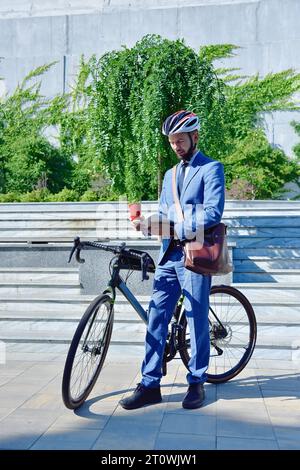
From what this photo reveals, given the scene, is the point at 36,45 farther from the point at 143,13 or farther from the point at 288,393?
the point at 288,393

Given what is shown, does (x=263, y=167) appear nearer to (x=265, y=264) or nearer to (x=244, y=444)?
(x=265, y=264)

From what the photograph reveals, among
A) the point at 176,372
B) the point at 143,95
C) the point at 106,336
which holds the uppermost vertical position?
the point at 143,95

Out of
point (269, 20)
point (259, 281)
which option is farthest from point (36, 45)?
point (259, 281)

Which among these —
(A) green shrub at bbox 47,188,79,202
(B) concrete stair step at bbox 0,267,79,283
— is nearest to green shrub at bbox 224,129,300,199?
(A) green shrub at bbox 47,188,79,202

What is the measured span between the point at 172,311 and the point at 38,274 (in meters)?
4.12

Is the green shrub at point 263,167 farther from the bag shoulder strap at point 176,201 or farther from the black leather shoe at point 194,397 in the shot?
the black leather shoe at point 194,397

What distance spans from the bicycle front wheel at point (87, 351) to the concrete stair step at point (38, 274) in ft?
11.6

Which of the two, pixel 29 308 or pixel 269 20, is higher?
pixel 269 20

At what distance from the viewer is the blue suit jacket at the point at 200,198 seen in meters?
3.39

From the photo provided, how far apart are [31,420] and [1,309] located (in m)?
3.21

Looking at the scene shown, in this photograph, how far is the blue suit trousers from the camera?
354cm

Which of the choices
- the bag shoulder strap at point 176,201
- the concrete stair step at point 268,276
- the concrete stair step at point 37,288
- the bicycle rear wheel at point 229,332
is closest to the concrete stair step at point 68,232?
the concrete stair step at point 268,276

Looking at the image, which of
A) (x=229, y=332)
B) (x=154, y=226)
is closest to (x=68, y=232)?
(x=229, y=332)
